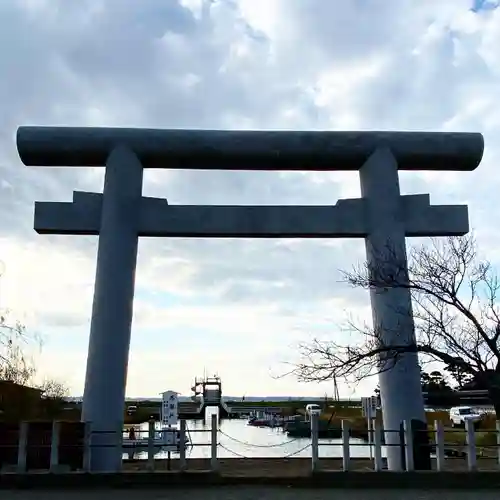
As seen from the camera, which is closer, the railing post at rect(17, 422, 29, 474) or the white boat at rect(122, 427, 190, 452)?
the railing post at rect(17, 422, 29, 474)

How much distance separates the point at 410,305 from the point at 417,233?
1240 mm

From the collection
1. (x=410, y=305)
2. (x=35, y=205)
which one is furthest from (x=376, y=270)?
(x=35, y=205)

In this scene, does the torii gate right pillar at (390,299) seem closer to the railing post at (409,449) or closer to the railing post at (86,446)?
the railing post at (409,449)

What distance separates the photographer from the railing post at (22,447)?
28.9 ft

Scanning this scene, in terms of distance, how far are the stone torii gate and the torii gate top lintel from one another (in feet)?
0.05

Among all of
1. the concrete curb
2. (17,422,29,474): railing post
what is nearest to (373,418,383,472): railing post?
the concrete curb

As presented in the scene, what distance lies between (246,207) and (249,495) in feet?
14.8

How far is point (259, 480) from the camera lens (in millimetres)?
8961

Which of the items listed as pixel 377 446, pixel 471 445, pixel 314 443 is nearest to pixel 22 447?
pixel 314 443

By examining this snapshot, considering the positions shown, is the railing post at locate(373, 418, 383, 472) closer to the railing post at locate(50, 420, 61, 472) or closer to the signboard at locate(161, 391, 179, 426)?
the railing post at locate(50, 420, 61, 472)

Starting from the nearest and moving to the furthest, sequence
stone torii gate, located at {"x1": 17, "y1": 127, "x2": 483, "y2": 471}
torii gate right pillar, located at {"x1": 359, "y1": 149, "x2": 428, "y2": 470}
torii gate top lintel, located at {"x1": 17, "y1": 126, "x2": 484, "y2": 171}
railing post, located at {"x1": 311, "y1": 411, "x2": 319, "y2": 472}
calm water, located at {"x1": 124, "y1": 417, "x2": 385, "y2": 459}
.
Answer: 1. railing post, located at {"x1": 311, "y1": 411, "x2": 319, "y2": 472}
2. torii gate right pillar, located at {"x1": 359, "y1": 149, "x2": 428, "y2": 470}
3. stone torii gate, located at {"x1": 17, "y1": 127, "x2": 483, "y2": 471}
4. torii gate top lintel, located at {"x1": 17, "y1": 126, "x2": 484, "y2": 171}
5. calm water, located at {"x1": 124, "y1": 417, "x2": 385, "y2": 459}

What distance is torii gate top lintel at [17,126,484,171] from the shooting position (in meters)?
10.4

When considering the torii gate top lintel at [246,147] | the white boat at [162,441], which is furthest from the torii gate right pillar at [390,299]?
the white boat at [162,441]

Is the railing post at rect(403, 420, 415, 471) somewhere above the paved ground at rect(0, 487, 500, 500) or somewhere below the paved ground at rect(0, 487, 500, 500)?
above
